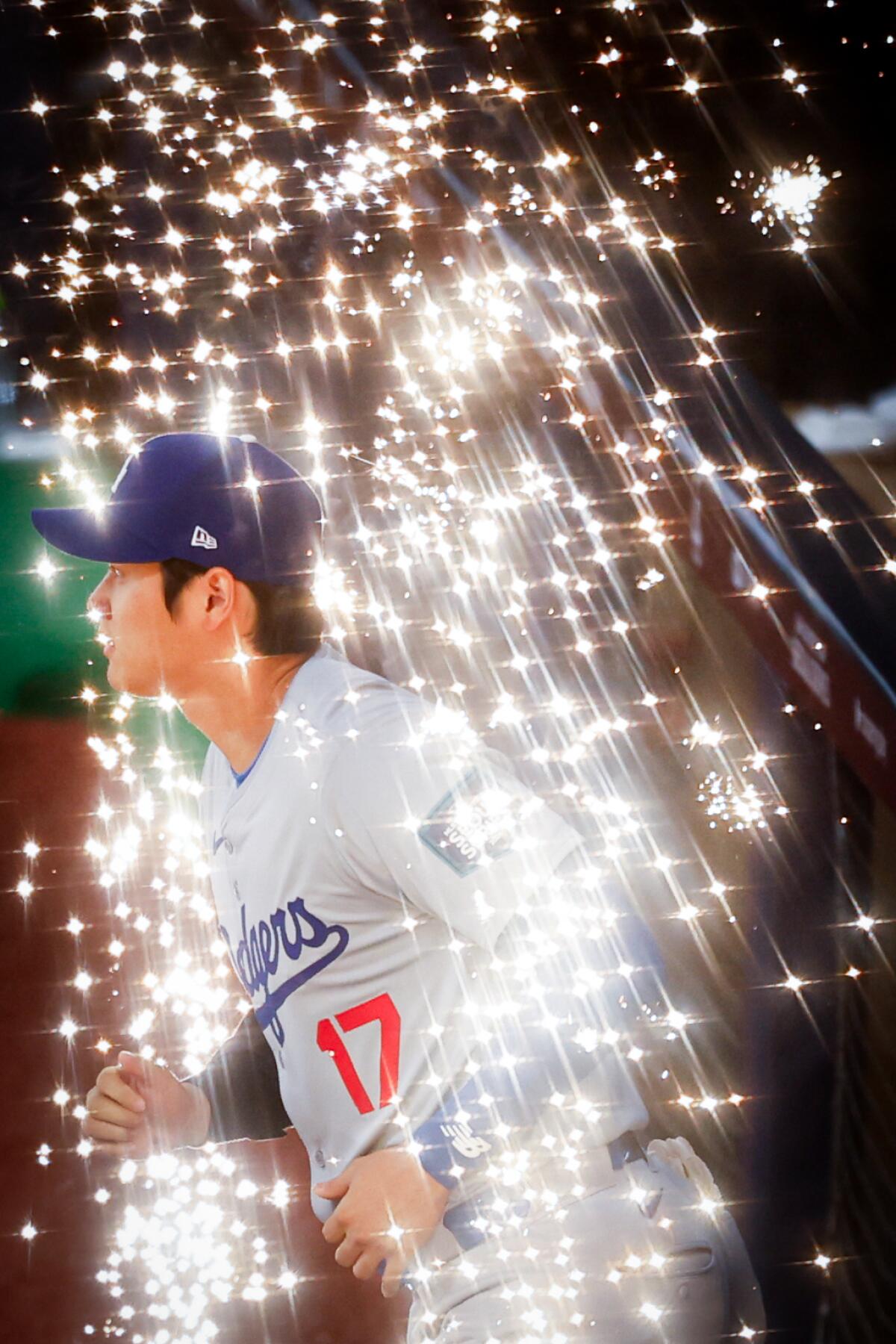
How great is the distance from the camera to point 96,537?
89 cm

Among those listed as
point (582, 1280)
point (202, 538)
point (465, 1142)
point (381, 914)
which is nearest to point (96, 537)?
point (202, 538)

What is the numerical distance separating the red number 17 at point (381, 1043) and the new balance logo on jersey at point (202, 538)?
18.0 inches

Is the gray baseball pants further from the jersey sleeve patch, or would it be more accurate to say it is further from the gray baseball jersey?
the jersey sleeve patch

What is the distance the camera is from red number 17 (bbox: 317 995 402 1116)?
2.62 feet

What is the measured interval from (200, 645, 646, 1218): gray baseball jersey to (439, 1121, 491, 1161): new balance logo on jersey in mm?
27

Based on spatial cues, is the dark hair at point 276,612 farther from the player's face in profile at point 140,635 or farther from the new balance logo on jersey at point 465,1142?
the new balance logo on jersey at point 465,1142

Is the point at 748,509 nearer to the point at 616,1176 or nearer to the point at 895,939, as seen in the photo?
the point at 895,939

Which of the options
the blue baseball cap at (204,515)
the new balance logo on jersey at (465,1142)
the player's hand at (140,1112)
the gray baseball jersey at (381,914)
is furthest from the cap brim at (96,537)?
the new balance logo on jersey at (465,1142)

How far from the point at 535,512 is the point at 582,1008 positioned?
1.64 ft

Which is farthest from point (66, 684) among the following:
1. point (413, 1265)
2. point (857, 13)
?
point (857, 13)

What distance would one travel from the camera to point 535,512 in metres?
0.97

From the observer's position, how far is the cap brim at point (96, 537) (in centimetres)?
88

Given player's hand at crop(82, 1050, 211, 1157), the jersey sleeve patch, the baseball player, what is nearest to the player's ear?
the baseball player

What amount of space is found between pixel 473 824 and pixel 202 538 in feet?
1.26
